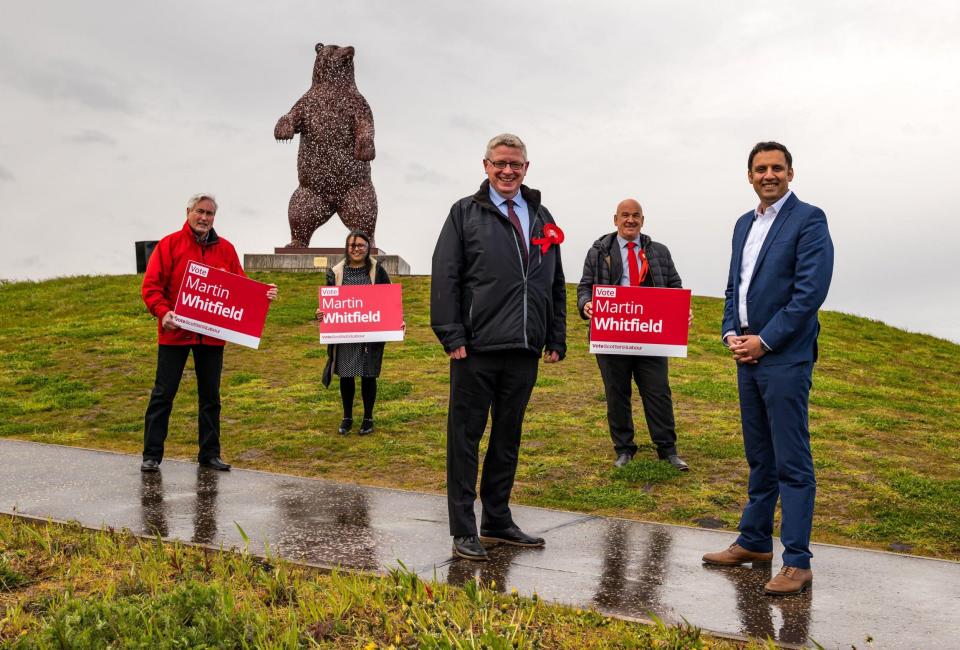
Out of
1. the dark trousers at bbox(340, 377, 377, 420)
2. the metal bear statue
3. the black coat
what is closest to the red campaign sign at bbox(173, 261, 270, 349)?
the black coat

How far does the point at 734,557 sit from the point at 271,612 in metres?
2.45

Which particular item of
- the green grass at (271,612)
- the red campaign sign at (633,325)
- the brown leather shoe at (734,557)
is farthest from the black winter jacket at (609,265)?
the green grass at (271,612)

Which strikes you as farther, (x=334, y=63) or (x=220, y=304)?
(x=334, y=63)

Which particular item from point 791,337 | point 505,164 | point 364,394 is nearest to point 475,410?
point 505,164

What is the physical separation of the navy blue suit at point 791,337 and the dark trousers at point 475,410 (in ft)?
3.97

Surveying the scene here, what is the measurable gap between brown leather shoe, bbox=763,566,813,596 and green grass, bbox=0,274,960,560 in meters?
2.19

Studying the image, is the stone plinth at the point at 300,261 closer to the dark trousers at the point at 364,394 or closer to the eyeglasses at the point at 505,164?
the dark trousers at the point at 364,394

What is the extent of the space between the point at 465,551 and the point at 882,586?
7.00ft

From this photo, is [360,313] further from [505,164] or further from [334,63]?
[334,63]

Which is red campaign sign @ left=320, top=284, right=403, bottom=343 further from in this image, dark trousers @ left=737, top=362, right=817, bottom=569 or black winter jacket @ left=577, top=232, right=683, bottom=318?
dark trousers @ left=737, top=362, right=817, bottom=569

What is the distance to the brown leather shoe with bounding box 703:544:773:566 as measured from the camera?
4.98m

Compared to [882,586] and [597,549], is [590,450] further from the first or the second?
[882,586]

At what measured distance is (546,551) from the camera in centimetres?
520

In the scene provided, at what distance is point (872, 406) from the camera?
12.1 metres
